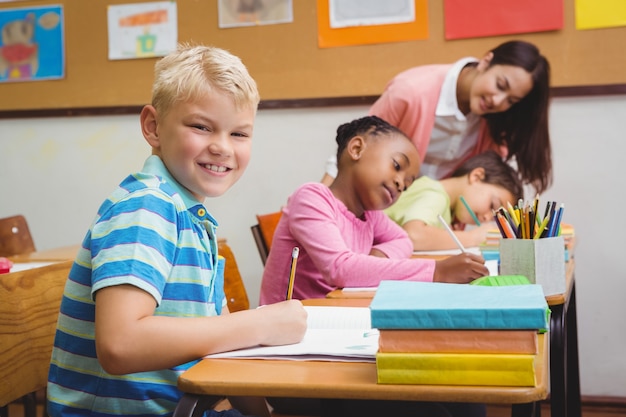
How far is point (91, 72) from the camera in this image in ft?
10.9

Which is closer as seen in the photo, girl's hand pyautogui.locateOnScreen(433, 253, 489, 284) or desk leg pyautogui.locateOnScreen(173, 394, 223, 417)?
desk leg pyautogui.locateOnScreen(173, 394, 223, 417)

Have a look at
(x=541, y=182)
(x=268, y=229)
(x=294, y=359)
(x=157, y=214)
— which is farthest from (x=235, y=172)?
(x=541, y=182)

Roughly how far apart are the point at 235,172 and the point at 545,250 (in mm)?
595

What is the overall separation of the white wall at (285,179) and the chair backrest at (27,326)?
1.87 meters

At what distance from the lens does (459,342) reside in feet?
2.56

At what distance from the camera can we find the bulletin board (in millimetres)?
2863

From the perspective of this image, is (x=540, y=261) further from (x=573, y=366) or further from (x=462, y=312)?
(x=573, y=366)

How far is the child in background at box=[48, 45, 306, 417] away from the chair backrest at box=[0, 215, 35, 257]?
1.69 metres

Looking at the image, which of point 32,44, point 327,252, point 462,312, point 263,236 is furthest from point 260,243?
point 32,44

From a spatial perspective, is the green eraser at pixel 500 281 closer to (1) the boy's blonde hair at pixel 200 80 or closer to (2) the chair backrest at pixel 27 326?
(1) the boy's blonde hair at pixel 200 80

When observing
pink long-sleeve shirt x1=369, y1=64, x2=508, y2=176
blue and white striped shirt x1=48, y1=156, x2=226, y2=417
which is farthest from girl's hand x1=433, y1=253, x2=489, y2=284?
pink long-sleeve shirt x1=369, y1=64, x2=508, y2=176

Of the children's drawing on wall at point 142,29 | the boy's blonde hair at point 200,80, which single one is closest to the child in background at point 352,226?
the boy's blonde hair at point 200,80

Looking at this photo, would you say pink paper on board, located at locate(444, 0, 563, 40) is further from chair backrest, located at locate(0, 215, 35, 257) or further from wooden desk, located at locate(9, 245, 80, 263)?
chair backrest, located at locate(0, 215, 35, 257)

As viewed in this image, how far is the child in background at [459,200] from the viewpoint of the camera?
2.26 m
